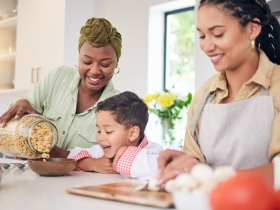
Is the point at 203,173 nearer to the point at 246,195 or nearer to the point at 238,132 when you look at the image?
the point at 246,195

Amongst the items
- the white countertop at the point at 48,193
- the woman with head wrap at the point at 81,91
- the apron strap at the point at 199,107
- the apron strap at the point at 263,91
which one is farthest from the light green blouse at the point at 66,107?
the apron strap at the point at 263,91

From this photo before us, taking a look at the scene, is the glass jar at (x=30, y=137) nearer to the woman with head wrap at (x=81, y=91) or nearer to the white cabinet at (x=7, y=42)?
the woman with head wrap at (x=81, y=91)

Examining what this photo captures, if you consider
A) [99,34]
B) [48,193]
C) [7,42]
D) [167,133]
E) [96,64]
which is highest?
[7,42]

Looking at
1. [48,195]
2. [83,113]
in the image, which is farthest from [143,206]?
[83,113]

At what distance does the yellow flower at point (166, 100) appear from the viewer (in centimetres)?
295

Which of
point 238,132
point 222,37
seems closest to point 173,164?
point 238,132

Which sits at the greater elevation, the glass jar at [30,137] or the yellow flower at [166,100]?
the yellow flower at [166,100]

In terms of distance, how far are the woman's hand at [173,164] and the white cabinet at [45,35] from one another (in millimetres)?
2473

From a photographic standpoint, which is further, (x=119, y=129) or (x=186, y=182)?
(x=119, y=129)

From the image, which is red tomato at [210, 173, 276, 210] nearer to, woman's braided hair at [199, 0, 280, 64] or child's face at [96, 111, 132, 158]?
woman's braided hair at [199, 0, 280, 64]

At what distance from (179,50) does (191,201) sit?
9.80 ft

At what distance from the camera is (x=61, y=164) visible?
1237 millimetres

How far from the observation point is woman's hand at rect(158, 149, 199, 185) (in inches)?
35.6

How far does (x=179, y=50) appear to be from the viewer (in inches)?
137
